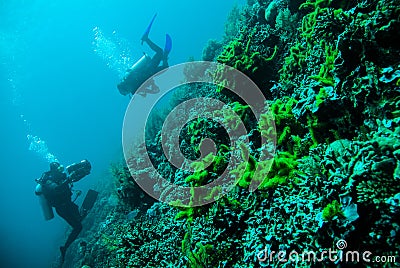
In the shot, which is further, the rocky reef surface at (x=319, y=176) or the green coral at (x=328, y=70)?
the green coral at (x=328, y=70)

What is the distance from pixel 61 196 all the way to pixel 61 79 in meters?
120

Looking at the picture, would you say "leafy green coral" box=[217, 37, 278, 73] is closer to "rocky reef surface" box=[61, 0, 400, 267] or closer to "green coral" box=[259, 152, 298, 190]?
"rocky reef surface" box=[61, 0, 400, 267]

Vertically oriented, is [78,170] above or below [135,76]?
below

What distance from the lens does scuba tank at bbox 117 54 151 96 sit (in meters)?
10.1

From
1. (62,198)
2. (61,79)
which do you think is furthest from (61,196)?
(61,79)

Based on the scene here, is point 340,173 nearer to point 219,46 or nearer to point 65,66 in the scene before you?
point 219,46

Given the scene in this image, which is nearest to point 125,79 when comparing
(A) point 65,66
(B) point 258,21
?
(B) point 258,21

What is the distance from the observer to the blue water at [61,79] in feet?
203

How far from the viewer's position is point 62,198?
9820 millimetres

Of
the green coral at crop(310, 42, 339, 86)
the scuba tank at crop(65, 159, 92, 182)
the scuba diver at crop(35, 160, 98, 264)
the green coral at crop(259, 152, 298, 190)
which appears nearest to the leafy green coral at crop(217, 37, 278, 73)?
the green coral at crop(310, 42, 339, 86)

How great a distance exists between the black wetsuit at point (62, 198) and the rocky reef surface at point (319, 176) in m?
6.54

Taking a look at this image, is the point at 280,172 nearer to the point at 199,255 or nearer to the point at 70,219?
the point at 199,255

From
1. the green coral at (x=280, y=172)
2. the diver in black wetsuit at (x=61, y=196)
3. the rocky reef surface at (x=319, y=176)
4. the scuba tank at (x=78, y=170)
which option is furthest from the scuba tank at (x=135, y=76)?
the green coral at (x=280, y=172)

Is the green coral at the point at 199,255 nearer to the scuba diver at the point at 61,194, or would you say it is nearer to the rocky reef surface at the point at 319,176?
the rocky reef surface at the point at 319,176
